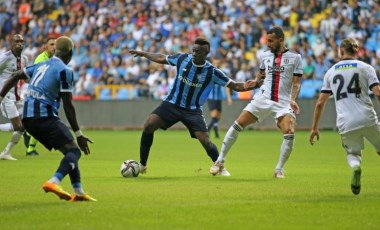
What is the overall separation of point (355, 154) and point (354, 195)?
22.9 inches

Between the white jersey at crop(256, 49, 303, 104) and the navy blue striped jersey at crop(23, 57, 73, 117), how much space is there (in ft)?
16.0

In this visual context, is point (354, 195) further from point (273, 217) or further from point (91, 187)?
point (91, 187)

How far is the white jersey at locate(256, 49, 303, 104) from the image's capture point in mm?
14664

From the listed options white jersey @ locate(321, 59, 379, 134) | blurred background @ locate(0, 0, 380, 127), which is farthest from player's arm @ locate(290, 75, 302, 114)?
blurred background @ locate(0, 0, 380, 127)

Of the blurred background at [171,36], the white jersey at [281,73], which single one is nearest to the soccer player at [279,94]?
the white jersey at [281,73]

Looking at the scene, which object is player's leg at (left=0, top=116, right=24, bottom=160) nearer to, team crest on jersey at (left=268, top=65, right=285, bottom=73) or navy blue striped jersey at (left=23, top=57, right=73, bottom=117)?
team crest on jersey at (left=268, top=65, right=285, bottom=73)

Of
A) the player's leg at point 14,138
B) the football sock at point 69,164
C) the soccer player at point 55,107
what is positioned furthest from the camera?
the player's leg at point 14,138

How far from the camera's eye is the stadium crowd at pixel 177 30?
3262 centimetres

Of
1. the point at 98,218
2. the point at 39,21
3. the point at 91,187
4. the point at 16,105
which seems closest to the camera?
the point at 98,218

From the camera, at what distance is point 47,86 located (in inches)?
424

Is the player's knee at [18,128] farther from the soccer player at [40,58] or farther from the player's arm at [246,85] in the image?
the player's arm at [246,85]

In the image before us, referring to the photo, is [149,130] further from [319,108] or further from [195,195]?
[319,108]

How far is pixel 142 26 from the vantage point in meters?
37.6

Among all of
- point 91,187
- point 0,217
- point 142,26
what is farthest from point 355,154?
point 142,26
